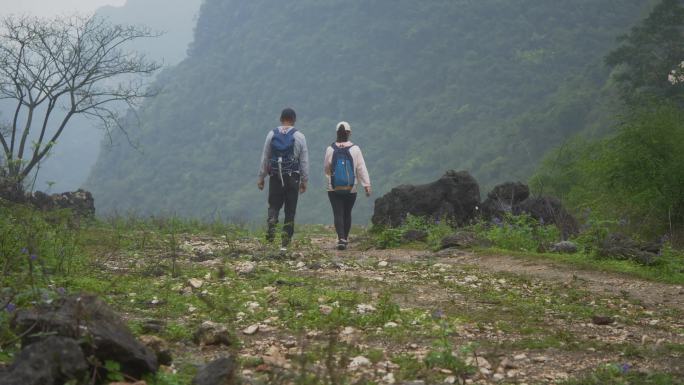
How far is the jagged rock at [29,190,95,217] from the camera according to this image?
17.1 m

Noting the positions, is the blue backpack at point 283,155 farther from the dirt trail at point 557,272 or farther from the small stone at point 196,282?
the small stone at point 196,282

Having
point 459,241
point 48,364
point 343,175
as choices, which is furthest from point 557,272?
point 48,364

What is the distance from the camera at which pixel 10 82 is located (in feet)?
83.8

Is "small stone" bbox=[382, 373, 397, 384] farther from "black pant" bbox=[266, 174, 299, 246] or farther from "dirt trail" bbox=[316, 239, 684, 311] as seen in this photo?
"black pant" bbox=[266, 174, 299, 246]

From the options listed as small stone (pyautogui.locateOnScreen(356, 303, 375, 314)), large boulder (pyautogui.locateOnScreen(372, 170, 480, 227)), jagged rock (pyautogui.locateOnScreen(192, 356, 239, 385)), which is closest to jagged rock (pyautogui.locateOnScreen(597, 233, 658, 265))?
small stone (pyautogui.locateOnScreen(356, 303, 375, 314))

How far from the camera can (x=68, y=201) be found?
18688mm

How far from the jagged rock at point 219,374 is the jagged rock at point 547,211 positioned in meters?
9.88

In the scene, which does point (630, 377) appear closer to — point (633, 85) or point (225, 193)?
point (633, 85)

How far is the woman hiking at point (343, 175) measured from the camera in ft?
38.9

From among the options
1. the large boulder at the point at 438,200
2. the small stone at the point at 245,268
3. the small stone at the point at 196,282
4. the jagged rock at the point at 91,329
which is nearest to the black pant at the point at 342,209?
the large boulder at the point at 438,200

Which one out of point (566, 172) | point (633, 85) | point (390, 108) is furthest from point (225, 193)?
point (566, 172)

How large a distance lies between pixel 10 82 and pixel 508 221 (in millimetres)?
19101

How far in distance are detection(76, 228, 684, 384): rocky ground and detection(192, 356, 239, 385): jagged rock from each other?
0.48 ft

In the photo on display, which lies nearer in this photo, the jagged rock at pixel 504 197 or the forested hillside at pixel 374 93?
the jagged rock at pixel 504 197
